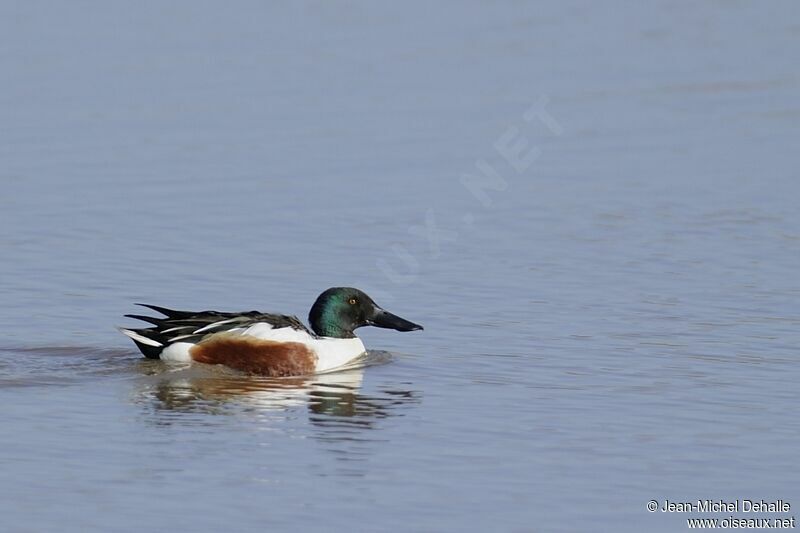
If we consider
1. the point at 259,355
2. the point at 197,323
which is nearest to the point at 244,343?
the point at 259,355

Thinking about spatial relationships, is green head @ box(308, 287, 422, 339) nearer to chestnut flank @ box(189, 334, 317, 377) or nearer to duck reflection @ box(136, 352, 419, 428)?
duck reflection @ box(136, 352, 419, 428)

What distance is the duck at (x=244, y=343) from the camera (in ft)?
37.7

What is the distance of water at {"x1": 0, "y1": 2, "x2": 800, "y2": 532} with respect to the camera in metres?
8.56

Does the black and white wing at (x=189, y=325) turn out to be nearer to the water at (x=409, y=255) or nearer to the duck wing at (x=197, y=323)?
the duck wing at (x=197, y=323)

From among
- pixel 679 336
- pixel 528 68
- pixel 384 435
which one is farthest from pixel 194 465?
pixel 528 68

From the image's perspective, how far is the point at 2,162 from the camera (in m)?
16.9

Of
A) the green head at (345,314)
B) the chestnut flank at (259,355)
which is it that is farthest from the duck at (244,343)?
the green head at (345,314)

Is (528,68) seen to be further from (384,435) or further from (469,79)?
(384,435)

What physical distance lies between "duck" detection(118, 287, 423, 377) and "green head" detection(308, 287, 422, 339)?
15 centimetres

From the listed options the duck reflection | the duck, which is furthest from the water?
the duck

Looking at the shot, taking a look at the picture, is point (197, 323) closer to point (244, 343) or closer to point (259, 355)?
point (244, 343)

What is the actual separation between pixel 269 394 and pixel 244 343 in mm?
742

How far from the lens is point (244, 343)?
11.5m

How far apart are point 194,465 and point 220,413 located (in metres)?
1.43
